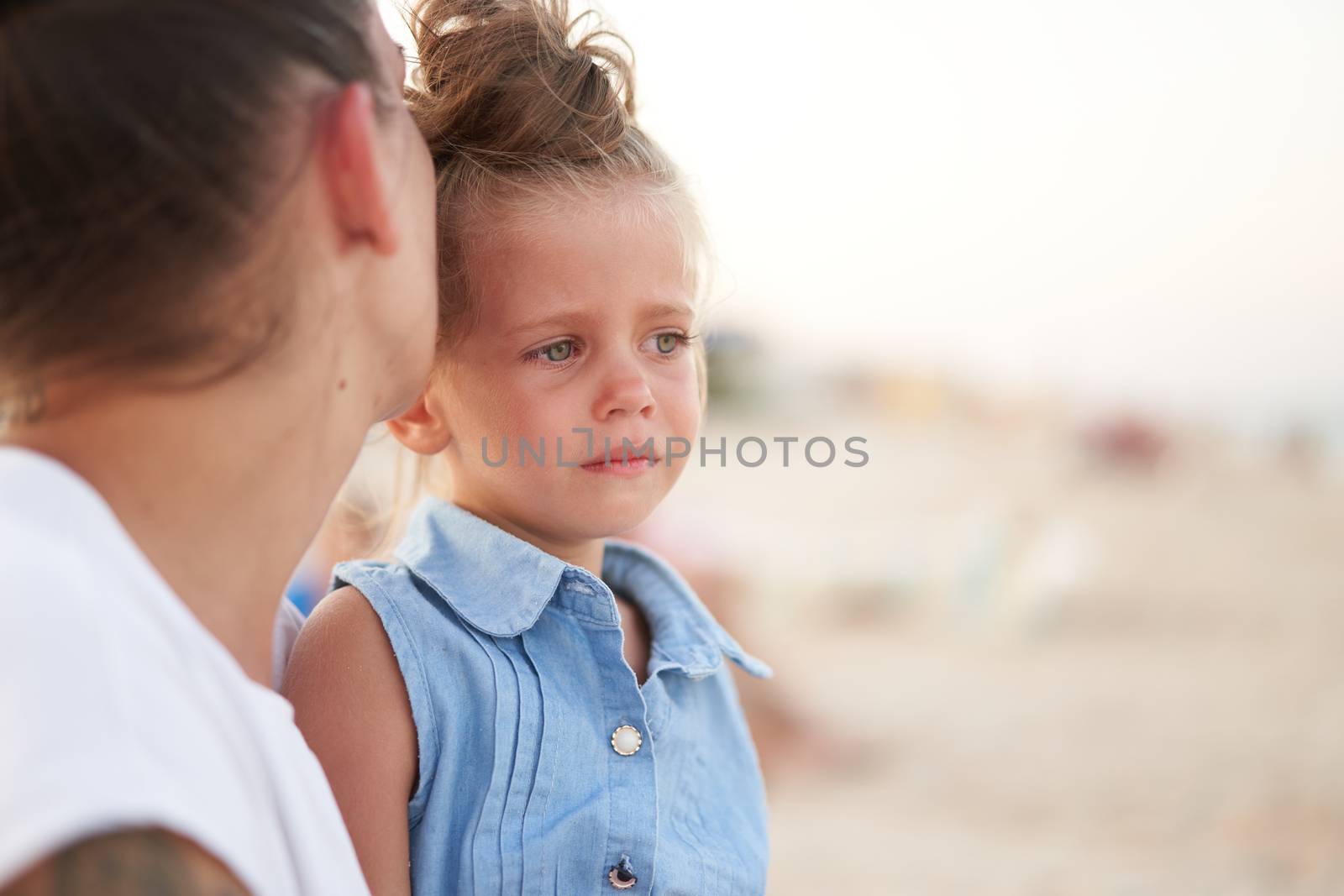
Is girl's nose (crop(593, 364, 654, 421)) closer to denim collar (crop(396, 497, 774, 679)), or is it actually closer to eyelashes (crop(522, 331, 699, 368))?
eyelashes (crop(522, 331, 699, 368))

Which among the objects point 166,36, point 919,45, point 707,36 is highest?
point 919,45

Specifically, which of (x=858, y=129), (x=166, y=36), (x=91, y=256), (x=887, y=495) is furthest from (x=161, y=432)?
(x=858, y=129)

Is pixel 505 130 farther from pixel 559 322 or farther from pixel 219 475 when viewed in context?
pixel 219 475

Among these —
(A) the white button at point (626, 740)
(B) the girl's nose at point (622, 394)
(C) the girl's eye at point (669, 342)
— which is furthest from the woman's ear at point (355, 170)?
(A) the white button at point (626, 740)

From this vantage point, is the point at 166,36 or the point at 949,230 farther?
the point at 949,230

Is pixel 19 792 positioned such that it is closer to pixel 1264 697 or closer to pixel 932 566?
pixel 1264 697

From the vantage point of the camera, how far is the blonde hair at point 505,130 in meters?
1.67

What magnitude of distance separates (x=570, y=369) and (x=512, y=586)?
0.32m

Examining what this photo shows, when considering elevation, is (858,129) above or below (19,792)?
above

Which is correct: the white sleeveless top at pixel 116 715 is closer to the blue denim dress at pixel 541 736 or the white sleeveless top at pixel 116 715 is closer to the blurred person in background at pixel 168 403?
the blurred person in background at pixel 168 403

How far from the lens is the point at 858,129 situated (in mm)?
16984

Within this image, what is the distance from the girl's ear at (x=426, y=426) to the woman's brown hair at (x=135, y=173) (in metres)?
0.64

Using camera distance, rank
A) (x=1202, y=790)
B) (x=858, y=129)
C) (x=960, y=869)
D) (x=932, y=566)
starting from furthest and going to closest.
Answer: (x=858, y=129)
(x=932, y=566)
(x=1202, y=790)
(x=960, y=869)

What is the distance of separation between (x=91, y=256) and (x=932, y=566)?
8.07 m
